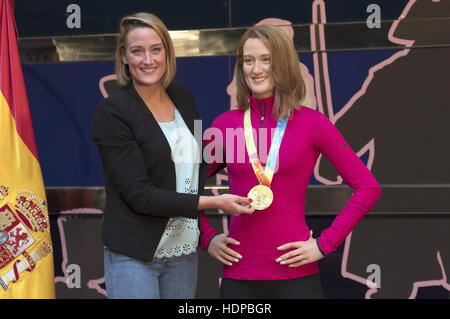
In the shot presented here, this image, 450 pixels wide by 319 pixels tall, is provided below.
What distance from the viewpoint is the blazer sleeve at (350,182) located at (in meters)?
2.36

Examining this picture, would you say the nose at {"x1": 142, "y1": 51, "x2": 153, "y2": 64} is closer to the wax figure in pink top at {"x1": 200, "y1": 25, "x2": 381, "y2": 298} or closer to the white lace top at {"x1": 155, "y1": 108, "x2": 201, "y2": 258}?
the white lace top at {"x1": 155, "y1": 108, "x2": 201, "y2": 258}

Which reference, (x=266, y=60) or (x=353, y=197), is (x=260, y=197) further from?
(x=266, y=60)

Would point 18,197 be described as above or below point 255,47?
below

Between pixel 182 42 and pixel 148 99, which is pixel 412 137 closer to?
pixel 182 42

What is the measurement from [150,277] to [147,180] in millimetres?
386

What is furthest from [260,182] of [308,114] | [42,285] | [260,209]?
[42,285]

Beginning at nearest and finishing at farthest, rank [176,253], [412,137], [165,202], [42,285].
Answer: [165,202], [176,253], [42,285], [412,137]

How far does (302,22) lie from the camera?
3734mm

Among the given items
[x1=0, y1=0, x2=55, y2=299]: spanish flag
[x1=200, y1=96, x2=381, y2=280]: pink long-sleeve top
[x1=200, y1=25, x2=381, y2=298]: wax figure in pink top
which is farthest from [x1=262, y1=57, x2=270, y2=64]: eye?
[x1=0, y1=0, x2=55, y2=299]: spanish flag

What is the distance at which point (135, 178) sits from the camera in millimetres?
2244

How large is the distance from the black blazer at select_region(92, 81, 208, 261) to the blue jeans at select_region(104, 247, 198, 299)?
5 centimetres

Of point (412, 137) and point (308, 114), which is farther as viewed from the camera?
point (412, 137)

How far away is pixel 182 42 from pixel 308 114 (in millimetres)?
1666
